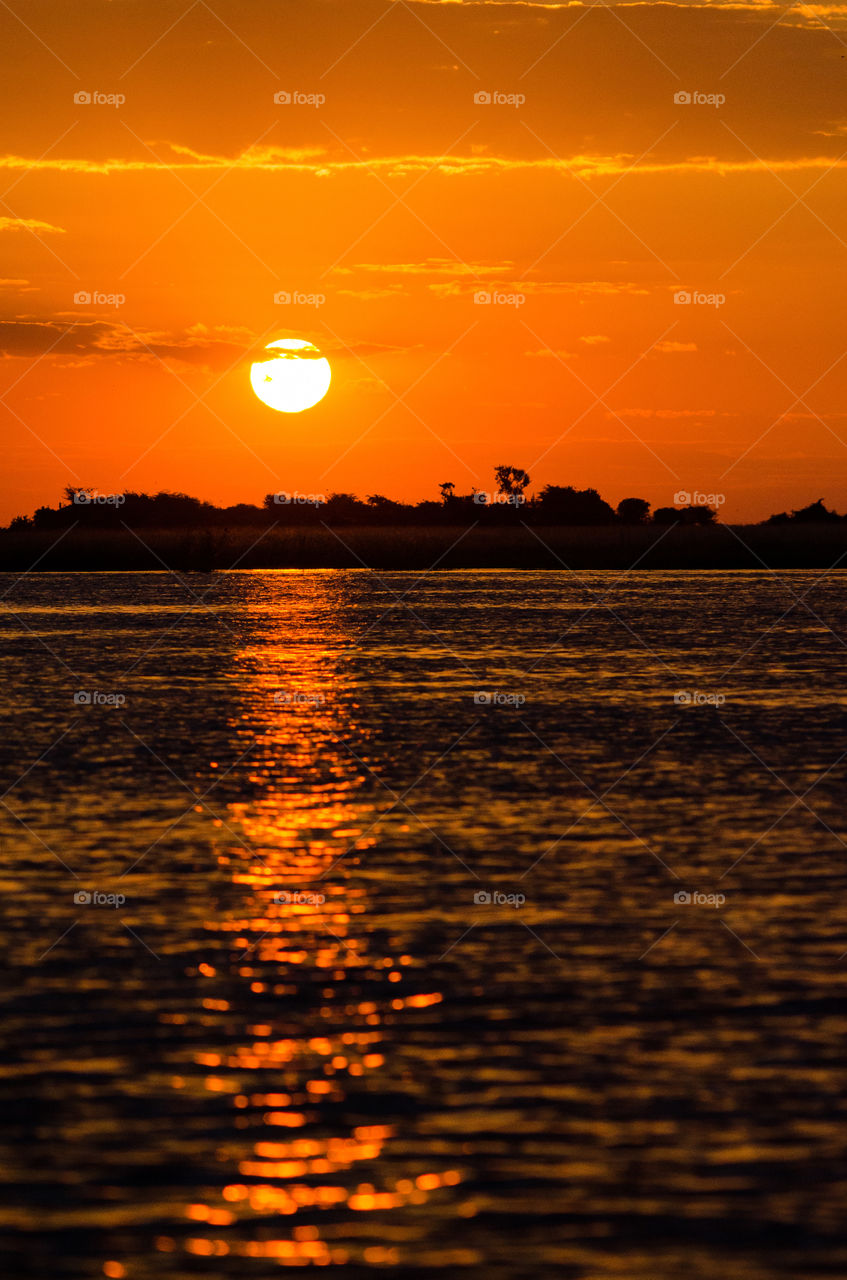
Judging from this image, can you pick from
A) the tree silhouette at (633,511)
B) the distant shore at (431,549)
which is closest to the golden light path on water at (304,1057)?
the distant shore at (431,549)

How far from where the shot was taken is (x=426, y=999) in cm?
1363

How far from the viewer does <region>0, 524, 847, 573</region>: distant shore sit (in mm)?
131375

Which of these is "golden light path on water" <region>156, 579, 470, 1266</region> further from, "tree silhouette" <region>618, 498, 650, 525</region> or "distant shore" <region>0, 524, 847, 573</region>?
"tree silhouette" <region>618, 498, 650, 525</region>

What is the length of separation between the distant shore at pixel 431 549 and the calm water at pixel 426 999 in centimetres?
9800

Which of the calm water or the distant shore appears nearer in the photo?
the calm water

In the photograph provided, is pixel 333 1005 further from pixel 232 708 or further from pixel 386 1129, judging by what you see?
pixel 232 708

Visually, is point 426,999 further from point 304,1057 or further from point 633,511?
point 633,511

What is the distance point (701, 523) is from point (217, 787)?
481 feet

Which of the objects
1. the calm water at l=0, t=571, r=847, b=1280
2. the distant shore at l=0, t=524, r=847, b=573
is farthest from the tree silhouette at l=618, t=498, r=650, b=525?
the calm water at l=0, t=571, r=847, b=1280

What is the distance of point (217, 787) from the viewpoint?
25.0 meters

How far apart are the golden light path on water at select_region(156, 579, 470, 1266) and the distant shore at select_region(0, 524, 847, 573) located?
10649 cm

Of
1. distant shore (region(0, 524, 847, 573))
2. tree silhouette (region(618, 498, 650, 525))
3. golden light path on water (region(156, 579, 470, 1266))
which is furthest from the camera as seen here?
tree silhouette (region(618, 498, 650, 525))

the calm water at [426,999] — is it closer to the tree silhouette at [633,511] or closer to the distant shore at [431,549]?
the distant shore at [431,549]

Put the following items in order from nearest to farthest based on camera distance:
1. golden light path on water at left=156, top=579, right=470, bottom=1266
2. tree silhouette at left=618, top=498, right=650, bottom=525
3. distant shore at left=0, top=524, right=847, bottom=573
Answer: golden light path on water at left=156, top=579, right=470, bottom=1266
distant shore at left=0, top=524, right=847, bottom=573
tree silhouette at left=618, top=498, right=650, bottom=525
